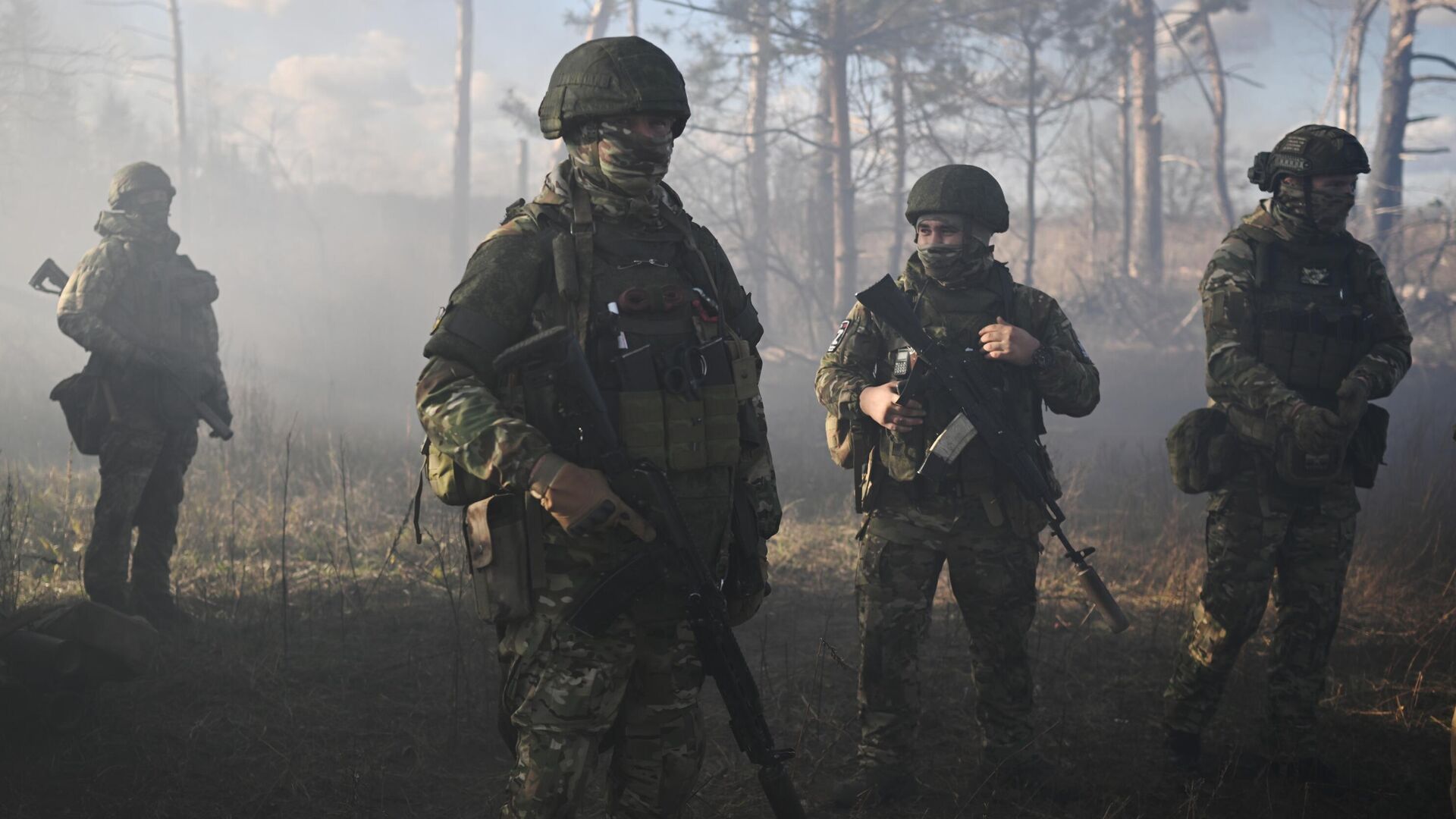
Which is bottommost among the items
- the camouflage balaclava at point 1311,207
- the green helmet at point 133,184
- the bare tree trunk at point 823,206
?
the camouflage balaclava at point 1311,207

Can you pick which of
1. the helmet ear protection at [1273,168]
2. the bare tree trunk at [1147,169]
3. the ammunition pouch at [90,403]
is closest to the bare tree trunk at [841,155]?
the bare tree trunk at [1147,169]

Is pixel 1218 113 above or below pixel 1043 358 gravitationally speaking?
above

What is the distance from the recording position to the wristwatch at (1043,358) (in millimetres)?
3641

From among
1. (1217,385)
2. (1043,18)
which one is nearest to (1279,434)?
(1217,385)

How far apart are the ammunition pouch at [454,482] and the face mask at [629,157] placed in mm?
831

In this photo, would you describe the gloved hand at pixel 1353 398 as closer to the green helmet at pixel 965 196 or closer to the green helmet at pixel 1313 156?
the green helmet at pixel 1313 156

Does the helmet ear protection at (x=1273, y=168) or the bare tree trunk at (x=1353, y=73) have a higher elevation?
the bare tree trunk at (x=1353, y=73)

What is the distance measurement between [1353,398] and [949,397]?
1.56m

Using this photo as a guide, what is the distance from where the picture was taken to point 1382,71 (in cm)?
1647

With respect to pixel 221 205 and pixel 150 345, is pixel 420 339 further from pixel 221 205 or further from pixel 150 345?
pixel 150 345

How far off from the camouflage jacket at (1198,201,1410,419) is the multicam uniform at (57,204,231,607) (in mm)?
5297

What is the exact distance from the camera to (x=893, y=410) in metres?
3.64

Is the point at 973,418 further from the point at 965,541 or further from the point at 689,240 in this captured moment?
the point at 689,240

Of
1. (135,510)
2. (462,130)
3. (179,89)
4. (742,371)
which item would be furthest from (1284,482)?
(179,89)
